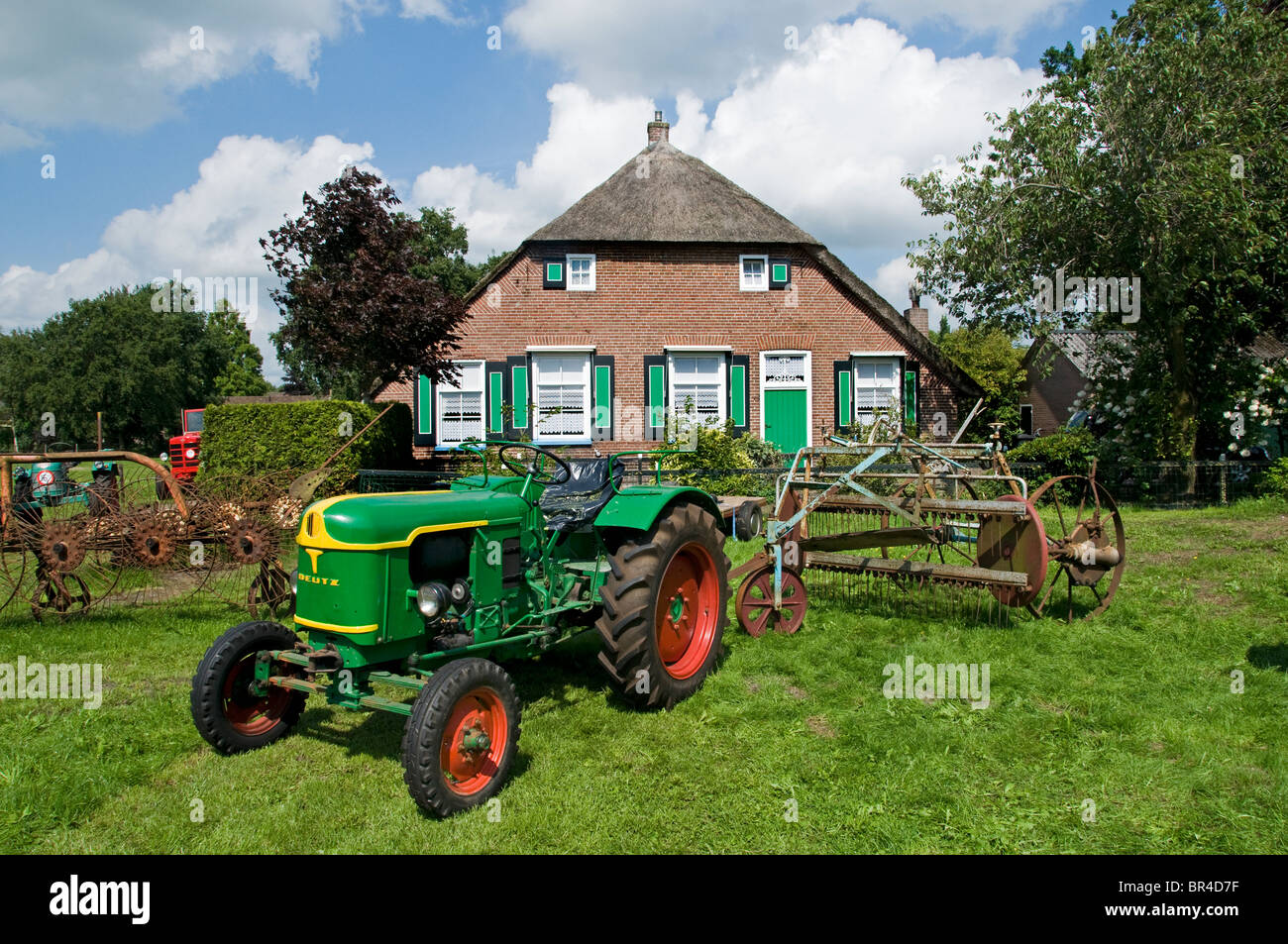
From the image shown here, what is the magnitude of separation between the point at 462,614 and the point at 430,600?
1.07 ft

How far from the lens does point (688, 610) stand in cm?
589

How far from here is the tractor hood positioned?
4.03 m

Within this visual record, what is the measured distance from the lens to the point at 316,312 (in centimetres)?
1386

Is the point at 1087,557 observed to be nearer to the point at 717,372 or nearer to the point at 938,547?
the point at 938,547

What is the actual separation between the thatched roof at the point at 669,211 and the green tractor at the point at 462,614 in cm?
1373

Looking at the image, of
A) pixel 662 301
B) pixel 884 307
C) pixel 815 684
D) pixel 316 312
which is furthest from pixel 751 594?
pixel 884 307

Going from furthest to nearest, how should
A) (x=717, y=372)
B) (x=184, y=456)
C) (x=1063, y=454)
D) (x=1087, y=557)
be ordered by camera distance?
1. (x=717, y=372)
2. (x=184, y=456)
3. (x=1063, y=454)
4. (x=1087, y=557)

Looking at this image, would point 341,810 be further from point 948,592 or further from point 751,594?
point 948,592

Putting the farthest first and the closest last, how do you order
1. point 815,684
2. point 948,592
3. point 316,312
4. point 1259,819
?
1. point 316,312
2. point 948,592
3. point 815,684
4. point 1259,819

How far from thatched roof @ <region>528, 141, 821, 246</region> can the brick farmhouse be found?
0.17 ft

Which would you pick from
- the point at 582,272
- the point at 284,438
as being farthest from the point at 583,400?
the point at 284,438

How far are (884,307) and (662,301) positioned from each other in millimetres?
5068

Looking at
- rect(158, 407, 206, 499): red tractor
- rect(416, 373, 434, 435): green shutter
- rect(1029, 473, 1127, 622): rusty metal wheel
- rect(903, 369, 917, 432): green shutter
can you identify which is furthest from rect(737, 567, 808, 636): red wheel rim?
rect(158, 407, 206, 499): red tractor

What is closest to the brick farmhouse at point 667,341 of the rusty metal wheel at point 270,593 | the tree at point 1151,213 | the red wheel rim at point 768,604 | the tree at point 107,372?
the tree at point 1151,213
